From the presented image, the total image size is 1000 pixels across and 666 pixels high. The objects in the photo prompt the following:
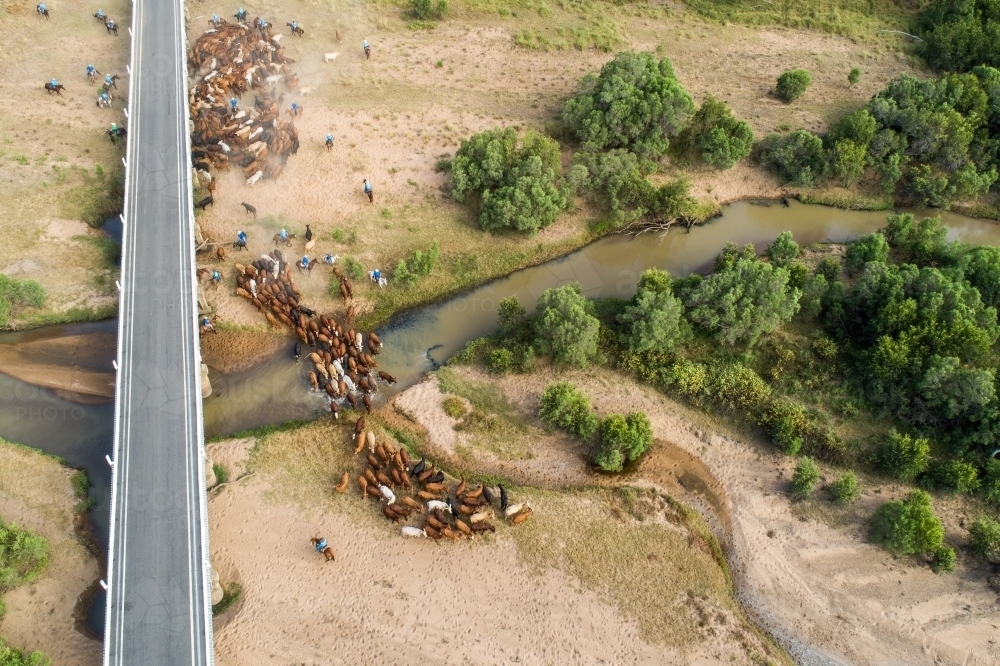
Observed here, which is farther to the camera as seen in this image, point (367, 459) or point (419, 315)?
point (419, 315)

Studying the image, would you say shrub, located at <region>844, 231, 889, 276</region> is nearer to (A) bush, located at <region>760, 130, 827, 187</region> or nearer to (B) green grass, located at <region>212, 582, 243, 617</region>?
(A) bush, located at <region>760, 130, 827, 187</region>

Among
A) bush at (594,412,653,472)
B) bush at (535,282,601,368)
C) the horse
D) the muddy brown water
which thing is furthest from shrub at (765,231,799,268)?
the horse

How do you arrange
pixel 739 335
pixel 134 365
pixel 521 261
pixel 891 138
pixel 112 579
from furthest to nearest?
pixel 891 138 → pixel 521 261 → pixel 739 335 → pixel 134 365 → pixel 112 579

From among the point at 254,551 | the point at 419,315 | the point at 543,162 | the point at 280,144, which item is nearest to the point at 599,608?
the point at 254,551

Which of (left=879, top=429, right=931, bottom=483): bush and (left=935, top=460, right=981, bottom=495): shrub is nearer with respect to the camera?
(left=935, top=460, right=981, bottom=495): shrub

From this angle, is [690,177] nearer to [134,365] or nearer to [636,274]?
[636,274]

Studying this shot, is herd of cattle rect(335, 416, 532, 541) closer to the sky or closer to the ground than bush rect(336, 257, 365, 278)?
closer to the ground

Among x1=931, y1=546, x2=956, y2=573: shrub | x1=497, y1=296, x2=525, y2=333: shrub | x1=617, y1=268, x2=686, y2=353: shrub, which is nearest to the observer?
x1=931, y1=546, x2=956, y2=573: shrub
